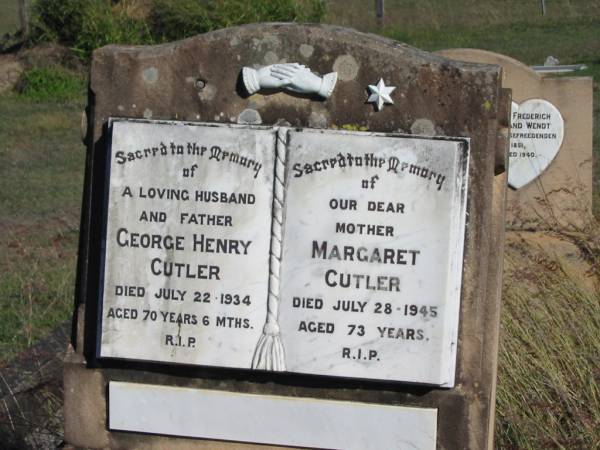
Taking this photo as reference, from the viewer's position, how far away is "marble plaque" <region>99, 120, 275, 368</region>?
3316 mm

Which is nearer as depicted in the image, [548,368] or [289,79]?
[289,79]

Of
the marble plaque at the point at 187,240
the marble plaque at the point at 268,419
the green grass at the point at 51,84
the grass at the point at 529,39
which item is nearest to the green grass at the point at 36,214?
the green grass at the point at 51,84

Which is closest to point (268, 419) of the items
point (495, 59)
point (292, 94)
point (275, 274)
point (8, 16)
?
point (275, 274)

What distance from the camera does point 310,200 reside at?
329 centimetres

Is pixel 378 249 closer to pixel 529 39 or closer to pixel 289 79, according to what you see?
pixel 289 79

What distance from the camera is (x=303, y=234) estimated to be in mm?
3301

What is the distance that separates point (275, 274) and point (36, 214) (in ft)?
19.5

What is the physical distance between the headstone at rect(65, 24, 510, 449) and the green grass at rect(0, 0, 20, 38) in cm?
2227

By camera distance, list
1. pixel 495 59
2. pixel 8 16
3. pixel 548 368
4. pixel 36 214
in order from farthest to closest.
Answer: pixel 8 16 < pixel 36 214 < pixel 495 59 < pixel 548 368

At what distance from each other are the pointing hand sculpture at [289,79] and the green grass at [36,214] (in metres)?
2.64

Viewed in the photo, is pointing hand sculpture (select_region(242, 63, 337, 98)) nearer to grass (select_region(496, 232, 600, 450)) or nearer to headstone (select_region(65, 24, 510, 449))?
headstone (select_region(65, 24, 510, 449))

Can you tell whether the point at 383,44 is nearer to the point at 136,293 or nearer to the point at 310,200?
the point at 310,200

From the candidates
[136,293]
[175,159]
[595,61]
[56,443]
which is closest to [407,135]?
[175,159]

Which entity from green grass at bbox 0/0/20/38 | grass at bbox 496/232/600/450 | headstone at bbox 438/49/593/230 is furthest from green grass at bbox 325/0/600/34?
grass at bbox 496/232/600/450
